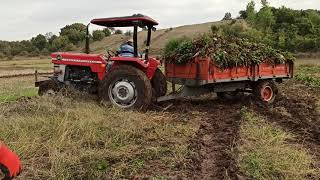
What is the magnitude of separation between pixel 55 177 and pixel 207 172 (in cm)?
180

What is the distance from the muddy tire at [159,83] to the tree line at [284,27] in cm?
2737

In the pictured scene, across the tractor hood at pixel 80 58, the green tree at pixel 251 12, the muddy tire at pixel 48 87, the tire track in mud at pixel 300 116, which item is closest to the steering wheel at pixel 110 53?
the tractor hood at pixel 80 58

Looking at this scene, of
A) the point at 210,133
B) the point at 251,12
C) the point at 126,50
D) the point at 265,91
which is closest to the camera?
the point at 210,133

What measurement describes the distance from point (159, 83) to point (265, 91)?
2.80 meters

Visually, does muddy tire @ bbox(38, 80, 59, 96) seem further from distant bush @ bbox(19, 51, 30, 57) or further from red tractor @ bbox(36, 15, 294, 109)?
distant bush @ bbox(19, 51, 30, 57)

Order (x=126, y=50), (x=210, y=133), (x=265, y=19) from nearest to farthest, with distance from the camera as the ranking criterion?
(x=210, y=133) → (x=126, y=50) → (x=265, y=19)

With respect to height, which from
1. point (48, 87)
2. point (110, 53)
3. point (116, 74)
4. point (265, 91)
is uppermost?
point (110, 53)

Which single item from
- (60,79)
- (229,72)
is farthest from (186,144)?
(60,79)

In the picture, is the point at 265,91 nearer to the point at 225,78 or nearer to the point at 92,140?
the point at 225,78

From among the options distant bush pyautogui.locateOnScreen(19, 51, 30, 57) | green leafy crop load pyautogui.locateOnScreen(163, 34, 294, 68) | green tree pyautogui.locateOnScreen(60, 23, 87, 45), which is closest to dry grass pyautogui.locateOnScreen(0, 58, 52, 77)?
green tree pyautogui.locateOnScreen(60, 23, 87, 45)

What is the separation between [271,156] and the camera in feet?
21.5

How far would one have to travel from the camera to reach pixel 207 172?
602cm

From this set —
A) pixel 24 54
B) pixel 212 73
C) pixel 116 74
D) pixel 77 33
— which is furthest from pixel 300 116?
pixel 24 54

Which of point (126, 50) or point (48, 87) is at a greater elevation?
point (126, 50)
